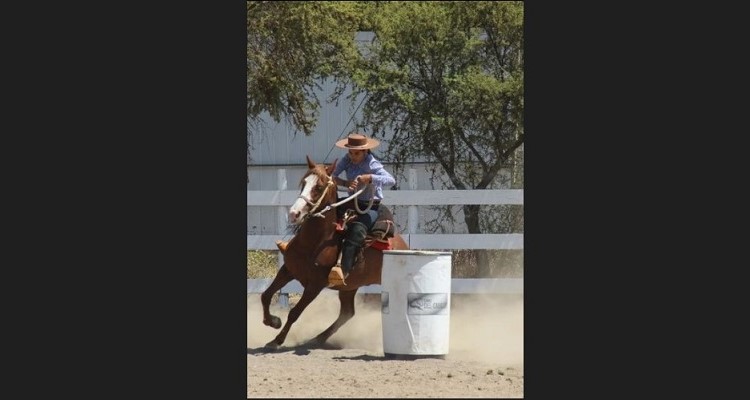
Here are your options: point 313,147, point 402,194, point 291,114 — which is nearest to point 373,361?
point 402,194

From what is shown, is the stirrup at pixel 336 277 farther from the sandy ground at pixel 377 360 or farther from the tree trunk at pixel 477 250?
the tree trunk at pixel 477 250

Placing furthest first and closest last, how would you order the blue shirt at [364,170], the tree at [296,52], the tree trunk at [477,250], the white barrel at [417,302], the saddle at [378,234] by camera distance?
the tree trunk at [477,250], the tree at [296,52], the blue shirt at [364,170], the saddle at [378,234], the white barrel at [417,302]

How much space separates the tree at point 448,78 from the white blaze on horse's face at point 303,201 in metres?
5.03

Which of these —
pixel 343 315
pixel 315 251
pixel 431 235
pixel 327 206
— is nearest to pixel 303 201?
pixel 327 206

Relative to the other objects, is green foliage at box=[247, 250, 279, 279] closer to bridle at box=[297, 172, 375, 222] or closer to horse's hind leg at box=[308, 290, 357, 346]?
horse's hind leg at box=[308, 290, 357, 346]

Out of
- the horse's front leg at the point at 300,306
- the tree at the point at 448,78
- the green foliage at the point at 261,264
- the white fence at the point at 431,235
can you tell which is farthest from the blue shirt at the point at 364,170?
the tree at the point at 448,78

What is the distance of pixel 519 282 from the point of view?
15.3m

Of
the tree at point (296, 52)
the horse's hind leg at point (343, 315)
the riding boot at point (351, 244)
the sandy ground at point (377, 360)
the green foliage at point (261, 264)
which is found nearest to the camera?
the sandy ground at point (377, 360)

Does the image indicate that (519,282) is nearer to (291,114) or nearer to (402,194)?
(402,194)

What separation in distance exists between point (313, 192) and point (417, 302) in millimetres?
1404

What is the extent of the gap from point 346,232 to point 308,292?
0.68 metres

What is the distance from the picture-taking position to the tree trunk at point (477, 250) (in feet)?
54.1

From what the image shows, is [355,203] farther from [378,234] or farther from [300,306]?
[300,306]

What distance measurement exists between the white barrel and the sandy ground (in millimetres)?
160
